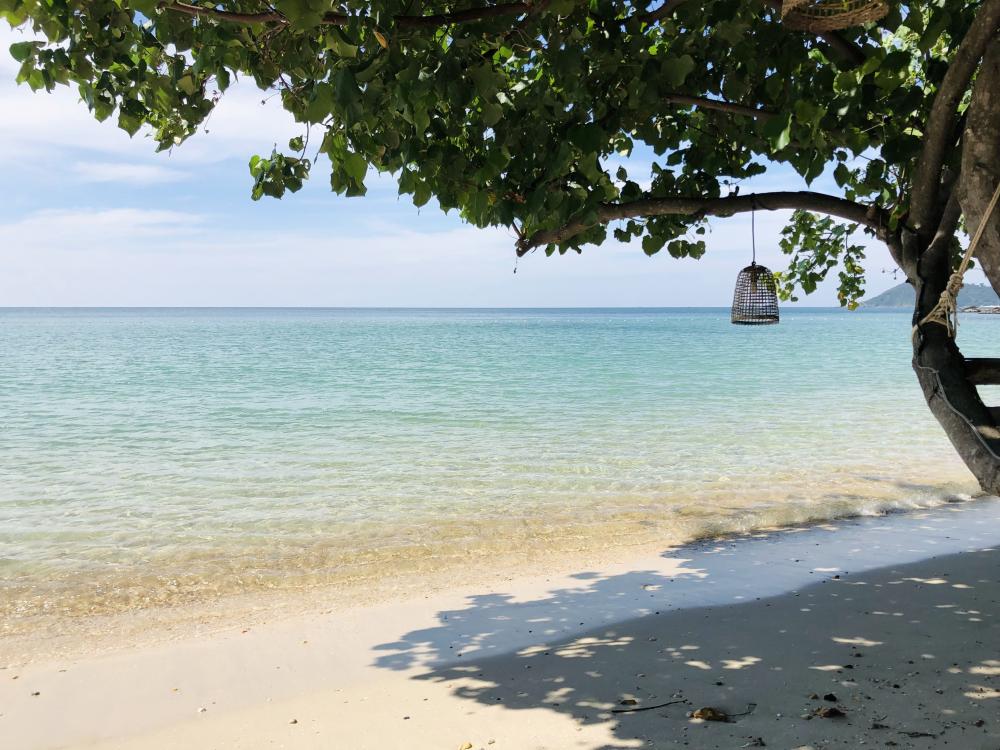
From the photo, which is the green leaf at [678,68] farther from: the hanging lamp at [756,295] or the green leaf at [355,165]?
the hanging lamp at [756,295]

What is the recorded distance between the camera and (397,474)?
10141mm

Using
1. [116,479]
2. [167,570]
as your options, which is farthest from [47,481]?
[167,570]

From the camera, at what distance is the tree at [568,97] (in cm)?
294

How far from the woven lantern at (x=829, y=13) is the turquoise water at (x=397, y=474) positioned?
15.8 ft

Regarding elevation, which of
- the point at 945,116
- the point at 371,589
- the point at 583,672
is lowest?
the point at 371,589

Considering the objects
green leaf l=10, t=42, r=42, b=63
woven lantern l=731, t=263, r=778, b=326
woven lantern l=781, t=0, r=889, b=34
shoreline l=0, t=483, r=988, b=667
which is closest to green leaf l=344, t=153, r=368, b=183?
woven lantern l=781, t=0, r=889, b=34

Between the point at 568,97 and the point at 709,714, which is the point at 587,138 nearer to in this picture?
the point at 568,97

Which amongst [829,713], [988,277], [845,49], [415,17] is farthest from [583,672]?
[845,49]

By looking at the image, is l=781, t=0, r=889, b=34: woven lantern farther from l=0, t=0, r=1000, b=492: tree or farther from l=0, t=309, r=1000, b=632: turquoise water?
l=0, t=309, r=1000, b=632: turquoise water

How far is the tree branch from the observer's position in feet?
13.7

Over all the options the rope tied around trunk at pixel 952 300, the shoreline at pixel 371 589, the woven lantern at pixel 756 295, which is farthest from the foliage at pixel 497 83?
the shoreline at pixel 371 589

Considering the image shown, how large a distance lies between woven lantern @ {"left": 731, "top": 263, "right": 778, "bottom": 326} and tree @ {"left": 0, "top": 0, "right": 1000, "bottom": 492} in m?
1.90

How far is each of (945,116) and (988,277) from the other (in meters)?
0.68

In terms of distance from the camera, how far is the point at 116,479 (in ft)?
32.7
